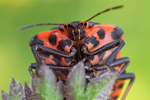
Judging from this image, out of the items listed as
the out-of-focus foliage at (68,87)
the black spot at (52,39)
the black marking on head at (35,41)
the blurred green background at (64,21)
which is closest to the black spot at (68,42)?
the black spot at (52,39)

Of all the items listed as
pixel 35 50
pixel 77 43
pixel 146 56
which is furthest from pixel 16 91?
pixel 146 56

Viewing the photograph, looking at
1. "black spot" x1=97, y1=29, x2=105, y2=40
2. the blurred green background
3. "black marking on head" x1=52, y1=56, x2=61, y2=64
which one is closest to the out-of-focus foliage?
"black marking on head" x1=52, y1=56, x2=61, y2=64

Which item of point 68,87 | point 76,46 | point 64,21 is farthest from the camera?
point 64,21

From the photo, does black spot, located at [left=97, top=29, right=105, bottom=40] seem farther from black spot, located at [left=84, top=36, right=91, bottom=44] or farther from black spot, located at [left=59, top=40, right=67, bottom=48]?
black spot, located at [left=59, top=40, right=67, bottom=48]

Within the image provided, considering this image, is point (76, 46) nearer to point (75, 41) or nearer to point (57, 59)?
point (75, 41)

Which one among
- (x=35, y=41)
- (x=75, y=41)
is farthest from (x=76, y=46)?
(x=35, y=41)

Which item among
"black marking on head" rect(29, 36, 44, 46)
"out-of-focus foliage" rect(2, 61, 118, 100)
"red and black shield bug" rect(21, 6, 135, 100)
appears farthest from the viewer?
"black marking on head" rect(29, 36, 44, 46)

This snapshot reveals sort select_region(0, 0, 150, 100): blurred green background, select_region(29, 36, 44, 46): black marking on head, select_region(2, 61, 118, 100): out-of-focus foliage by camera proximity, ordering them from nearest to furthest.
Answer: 1. select_region(2, 61, 118, 100): out-of-focus foliage
2. select_region(29, 36, 44, 46): black marking on head
3. select_region(0, 0, 150, 100): blurred green background

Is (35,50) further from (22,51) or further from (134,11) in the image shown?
(134,11)
